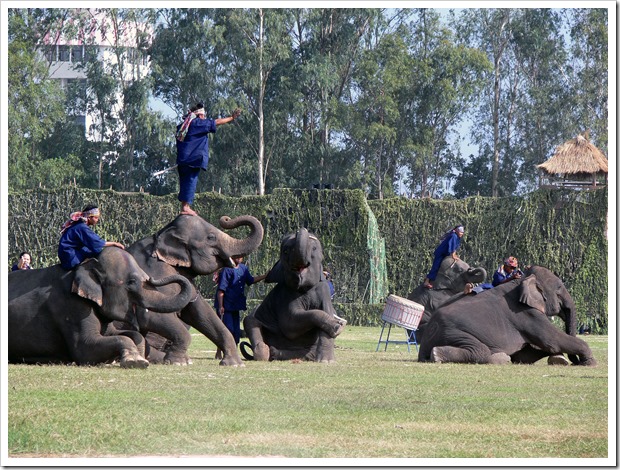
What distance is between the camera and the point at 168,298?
1705cm

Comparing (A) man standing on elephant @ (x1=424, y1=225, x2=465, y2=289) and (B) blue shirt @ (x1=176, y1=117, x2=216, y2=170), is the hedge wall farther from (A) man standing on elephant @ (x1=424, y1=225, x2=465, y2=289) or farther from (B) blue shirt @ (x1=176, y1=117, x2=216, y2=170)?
(B) blue shirt @ (x1=176, y1=117, x2=216, y2=170)

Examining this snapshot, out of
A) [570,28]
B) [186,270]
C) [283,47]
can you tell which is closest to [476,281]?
[186,270]

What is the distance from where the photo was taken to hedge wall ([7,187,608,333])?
1513 inches

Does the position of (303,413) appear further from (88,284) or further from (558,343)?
(558,343)

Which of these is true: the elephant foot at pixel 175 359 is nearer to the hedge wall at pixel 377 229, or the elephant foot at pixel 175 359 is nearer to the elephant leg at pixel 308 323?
the elephant leg at pixel 308 323

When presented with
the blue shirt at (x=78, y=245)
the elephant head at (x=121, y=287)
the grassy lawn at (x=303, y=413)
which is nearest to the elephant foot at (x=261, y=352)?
the grassy lawn at (x=303, y=413)

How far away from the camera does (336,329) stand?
1928cm

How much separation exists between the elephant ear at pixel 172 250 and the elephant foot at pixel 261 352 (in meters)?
1.97

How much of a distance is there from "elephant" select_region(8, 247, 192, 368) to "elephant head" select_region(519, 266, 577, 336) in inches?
211

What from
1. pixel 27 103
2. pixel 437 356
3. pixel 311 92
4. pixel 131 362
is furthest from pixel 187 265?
pixel 311 92

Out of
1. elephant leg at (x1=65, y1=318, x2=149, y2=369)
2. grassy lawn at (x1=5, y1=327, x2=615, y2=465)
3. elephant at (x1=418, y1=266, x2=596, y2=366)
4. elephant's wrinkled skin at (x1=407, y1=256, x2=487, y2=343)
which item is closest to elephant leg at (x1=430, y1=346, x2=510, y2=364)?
elephant at (x1=418, y1=266, x2=596, y2=366)

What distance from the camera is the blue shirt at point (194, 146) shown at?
19266mm

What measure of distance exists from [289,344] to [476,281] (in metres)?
7.21

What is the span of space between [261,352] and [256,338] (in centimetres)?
28
